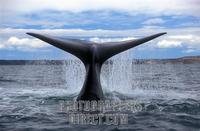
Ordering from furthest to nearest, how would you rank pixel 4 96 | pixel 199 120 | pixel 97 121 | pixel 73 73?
pixel 73 73
pixel 4 96
pixel 199 120
pixel 97 121

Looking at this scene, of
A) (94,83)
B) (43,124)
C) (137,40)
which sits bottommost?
(43,124)

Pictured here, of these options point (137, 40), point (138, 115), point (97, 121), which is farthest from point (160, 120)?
point (137, 40)

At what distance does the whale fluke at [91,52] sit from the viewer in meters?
11.9

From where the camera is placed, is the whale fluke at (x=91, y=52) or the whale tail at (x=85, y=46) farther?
the whale tail at (x=85, y=46)

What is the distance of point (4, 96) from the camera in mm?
16781

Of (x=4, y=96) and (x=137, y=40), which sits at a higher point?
(x=137, y=40)

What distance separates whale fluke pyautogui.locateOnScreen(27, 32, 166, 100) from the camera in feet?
39.2

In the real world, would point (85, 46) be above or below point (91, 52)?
above

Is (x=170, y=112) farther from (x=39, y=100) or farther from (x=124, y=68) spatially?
(x=124, y=68)

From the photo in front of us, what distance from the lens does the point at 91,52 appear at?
12680 mm

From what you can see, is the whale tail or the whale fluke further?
the whale tail

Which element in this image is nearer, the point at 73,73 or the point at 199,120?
the point at 199,120

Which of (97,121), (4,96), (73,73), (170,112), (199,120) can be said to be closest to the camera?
(97,121)

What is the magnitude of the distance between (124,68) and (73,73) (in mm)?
2106
